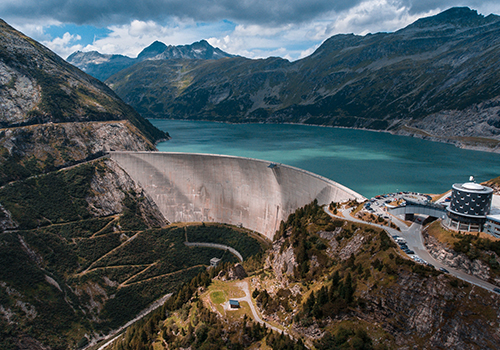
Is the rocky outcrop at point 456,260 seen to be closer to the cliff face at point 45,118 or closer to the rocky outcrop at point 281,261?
the rocky outcrop at point 281,261

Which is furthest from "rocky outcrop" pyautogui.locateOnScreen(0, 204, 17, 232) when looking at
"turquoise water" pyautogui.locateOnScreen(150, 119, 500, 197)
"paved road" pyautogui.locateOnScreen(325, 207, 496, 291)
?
"turquoise water" pyautogui.locateOnScreen(150, 119, 500, 197)

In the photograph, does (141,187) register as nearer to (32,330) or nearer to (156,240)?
(156,240)

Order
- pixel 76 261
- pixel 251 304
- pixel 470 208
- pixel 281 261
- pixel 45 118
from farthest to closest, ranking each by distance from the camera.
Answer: pixel 45 118 → pixel 76 261 → pixel 281 261 → pixel 251 304 → pixel 470 208

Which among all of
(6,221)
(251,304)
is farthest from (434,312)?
(6,221)

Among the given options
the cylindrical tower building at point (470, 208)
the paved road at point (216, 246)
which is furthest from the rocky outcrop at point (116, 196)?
the cylindrical tower building at point (470, 208)

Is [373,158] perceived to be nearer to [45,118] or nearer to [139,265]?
[139,265]

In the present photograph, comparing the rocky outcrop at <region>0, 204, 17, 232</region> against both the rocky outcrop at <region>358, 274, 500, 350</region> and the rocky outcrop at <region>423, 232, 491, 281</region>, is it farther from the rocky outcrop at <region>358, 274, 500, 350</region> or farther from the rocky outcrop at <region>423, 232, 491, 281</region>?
the rocky outcrop at <region>423, 232, 491, 281</region>
